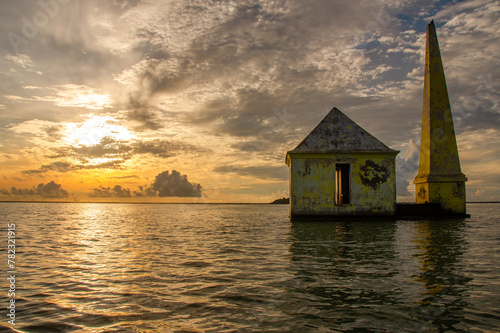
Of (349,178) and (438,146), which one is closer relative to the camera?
(349,178)

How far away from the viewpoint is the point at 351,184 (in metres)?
19.9

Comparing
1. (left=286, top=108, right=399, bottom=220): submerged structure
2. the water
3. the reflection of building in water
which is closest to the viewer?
the water

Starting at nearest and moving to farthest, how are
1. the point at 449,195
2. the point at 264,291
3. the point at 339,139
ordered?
the point at 264,291
the point at 339,139
the point at 449,195

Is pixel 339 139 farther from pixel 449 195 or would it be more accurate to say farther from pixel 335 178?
pixel 449 195

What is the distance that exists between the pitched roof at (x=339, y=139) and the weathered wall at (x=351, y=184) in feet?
1.18

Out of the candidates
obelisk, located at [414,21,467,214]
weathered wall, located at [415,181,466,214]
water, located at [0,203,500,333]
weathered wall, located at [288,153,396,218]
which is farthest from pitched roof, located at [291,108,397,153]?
water, located at [0,203,500,333]

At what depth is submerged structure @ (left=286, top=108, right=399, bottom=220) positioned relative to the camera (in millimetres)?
19703

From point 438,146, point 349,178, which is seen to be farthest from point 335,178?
point 438,146

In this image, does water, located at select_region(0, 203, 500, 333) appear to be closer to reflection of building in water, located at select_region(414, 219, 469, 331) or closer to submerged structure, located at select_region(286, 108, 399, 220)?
reflection of building in water, located at select_region(414, 219, 469, 331)

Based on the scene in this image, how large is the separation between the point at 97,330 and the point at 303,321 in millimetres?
2372

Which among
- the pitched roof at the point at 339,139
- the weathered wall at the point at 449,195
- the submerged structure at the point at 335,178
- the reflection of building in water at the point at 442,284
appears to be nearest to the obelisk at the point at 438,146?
the weathered wall at the point at 449,195

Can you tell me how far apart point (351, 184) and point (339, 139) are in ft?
9.15

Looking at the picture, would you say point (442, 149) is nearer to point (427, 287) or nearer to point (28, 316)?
point (427, 287)

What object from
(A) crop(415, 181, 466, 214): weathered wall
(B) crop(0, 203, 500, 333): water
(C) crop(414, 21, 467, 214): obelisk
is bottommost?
(B) crop(0, 203, 500, 333): water
